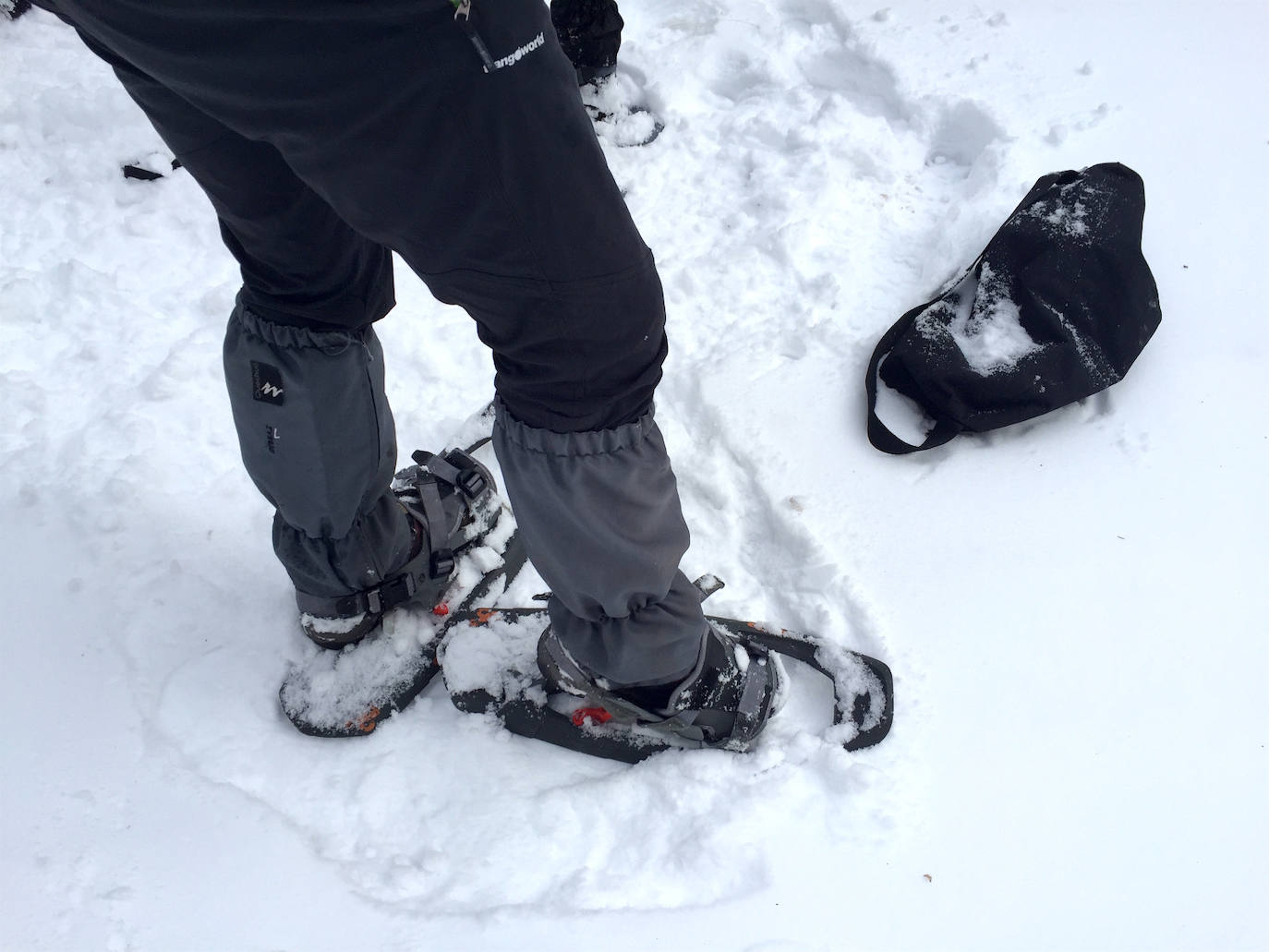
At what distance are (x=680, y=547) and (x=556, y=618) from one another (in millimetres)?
213

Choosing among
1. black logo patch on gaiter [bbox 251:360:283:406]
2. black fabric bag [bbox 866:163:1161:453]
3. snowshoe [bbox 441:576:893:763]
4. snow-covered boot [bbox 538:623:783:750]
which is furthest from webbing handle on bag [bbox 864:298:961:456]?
black logo patch on gaiter [bbox 251:360:283:406]

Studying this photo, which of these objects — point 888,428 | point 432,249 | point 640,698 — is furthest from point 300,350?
point 888,428

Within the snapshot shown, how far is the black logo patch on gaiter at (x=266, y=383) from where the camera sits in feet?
3.71

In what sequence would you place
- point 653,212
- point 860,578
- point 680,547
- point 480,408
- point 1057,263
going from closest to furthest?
point 680,547 → point 860,578 → point 1057,263 → point 480,408 → point 653,212

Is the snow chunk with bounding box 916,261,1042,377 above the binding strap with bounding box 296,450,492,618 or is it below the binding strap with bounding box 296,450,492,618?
above

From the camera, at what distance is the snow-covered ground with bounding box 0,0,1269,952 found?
119 cm

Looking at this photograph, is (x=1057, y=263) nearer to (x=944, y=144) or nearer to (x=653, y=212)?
(x=944, y=144)

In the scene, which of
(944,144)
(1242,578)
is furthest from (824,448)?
(944,144)

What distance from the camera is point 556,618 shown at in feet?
3.75

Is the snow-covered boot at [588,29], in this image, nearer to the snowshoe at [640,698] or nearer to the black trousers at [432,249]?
the black trousers at [432,249]

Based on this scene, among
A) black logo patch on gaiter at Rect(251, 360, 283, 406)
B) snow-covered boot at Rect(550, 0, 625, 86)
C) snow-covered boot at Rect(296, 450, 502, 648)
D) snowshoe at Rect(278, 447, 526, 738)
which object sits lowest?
snowshoe at Rect(278, 447, 526, 738)

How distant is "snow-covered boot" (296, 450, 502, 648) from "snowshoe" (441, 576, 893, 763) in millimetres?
117

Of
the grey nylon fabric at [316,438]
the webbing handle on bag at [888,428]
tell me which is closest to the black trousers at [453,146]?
the grey nylon fabric at [316,438]

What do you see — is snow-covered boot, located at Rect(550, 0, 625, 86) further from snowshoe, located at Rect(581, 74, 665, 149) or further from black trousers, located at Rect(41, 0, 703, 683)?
black trousers, located at Rect(41, 0, 703, 683)
